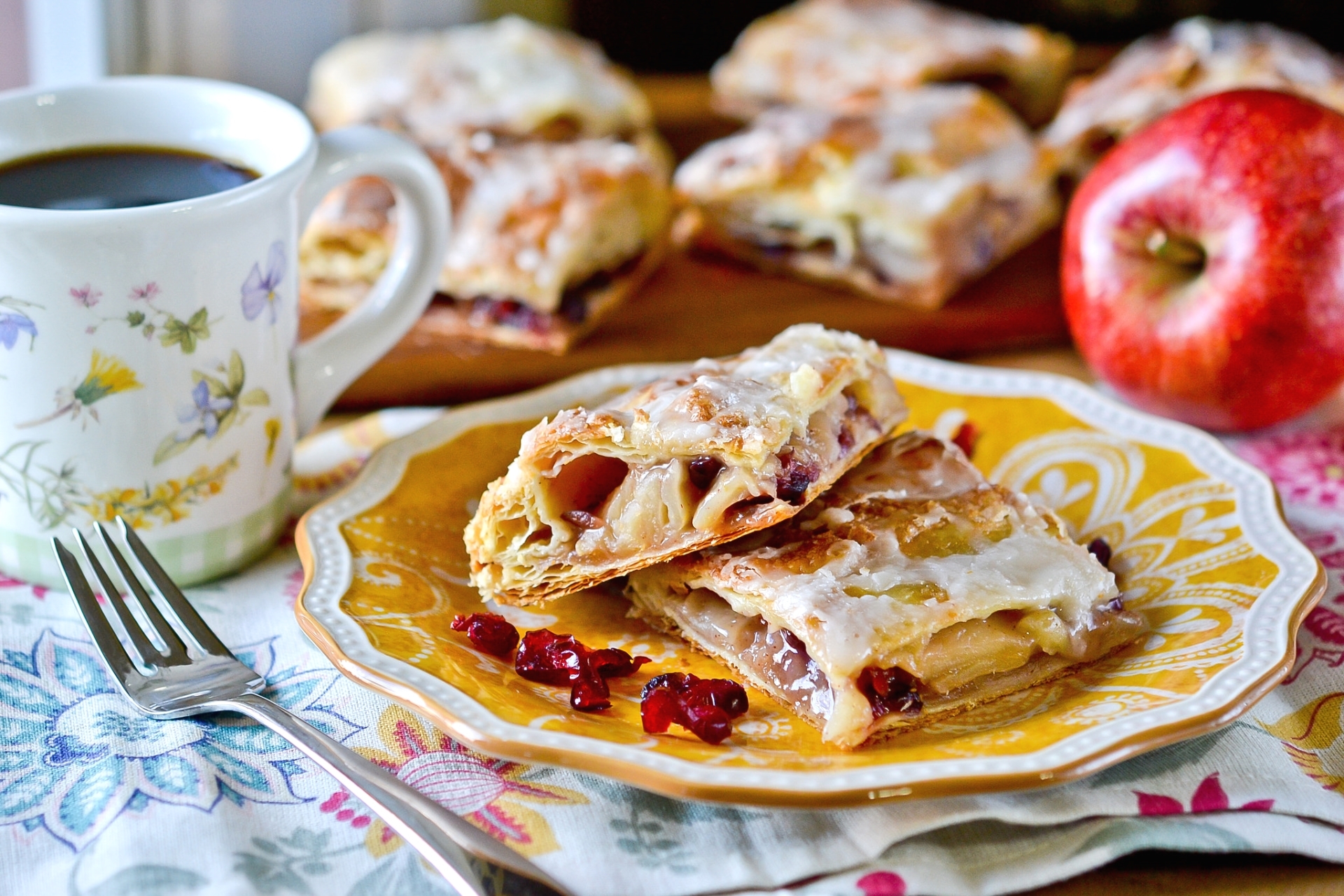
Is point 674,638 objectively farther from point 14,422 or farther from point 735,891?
point 14,422

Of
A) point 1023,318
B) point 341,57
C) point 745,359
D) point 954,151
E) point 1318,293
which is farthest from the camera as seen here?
point 341,57

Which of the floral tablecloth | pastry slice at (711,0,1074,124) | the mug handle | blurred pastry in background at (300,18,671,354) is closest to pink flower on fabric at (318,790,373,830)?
the floral tablecloth

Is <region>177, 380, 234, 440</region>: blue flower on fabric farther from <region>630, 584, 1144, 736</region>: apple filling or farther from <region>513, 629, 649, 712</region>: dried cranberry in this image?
<region>630, 584, 1144, 736</region>: apple filling

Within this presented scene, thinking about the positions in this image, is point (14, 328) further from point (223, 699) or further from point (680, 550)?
point (680, 550)

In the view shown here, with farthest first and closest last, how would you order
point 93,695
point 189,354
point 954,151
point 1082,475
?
point 954,151, point 1082,475, point 189,354, point 93,695

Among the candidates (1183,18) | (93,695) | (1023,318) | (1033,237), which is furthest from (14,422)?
(1183,18)
